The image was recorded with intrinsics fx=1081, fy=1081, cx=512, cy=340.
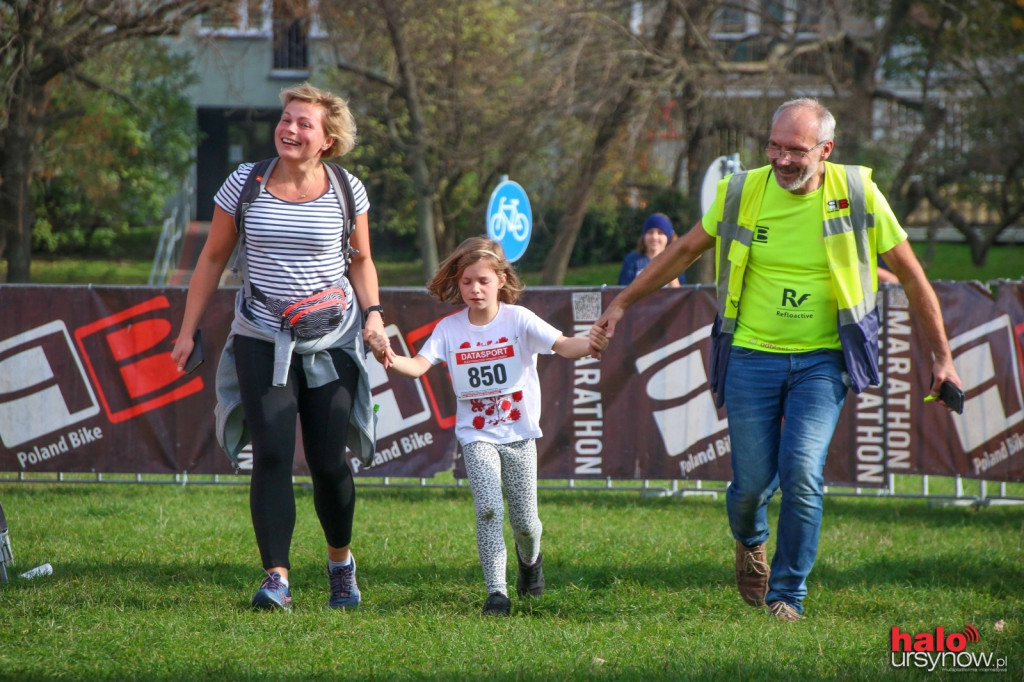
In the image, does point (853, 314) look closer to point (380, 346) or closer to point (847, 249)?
point (847, 249)

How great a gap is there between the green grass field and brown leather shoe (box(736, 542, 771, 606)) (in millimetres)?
70

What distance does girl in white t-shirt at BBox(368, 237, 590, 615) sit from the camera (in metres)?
4.59

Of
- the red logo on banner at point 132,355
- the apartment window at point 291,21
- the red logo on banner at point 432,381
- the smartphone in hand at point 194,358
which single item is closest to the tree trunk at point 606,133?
the apartment window at point 291,21

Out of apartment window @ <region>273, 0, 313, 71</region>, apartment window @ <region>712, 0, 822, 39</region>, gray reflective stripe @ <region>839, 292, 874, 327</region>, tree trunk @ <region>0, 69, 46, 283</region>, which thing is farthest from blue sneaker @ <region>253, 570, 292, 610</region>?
apartment window @ <region>712, 0, 822, 39</region>

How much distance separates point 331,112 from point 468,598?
220cm

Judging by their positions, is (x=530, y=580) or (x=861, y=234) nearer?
(x=861, y=234)

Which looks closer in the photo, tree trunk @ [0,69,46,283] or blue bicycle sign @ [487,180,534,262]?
blue bicycle sign @ [487,180,534,262]

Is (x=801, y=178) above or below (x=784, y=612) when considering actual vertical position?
above

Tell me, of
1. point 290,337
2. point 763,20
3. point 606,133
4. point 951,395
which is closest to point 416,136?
point 606,133

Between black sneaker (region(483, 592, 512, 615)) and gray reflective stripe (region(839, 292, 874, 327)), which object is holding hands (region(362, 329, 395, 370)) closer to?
black sneaker (region(483, 592, 512, 615))

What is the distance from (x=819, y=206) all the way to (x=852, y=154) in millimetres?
14033

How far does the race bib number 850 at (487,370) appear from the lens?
4.64 metres

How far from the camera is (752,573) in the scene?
4660mm

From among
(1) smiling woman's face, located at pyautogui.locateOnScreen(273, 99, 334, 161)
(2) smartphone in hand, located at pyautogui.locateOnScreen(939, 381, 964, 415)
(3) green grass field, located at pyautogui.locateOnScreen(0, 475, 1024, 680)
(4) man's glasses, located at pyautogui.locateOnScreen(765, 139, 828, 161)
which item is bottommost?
(3) green grass field, located at pyautogui.locateOnScreen(0, 475, 1024, 680)
